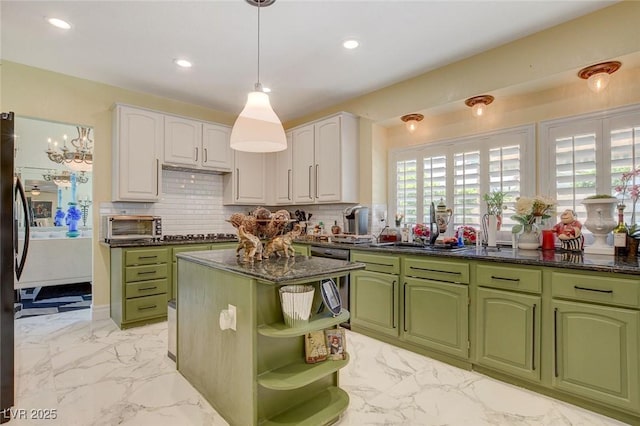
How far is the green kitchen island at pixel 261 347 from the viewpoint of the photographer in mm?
1701

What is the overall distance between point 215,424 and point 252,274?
38.6 inches

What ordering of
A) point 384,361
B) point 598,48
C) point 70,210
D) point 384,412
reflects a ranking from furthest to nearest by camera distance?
point 70,210
point 384,361
point 598,48
point 384,412

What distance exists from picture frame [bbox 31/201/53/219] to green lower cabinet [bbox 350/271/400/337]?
19.0ft

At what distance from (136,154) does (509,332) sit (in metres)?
4.09

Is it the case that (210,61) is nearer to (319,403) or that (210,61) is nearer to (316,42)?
(316,42)

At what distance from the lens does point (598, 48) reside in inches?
95.0

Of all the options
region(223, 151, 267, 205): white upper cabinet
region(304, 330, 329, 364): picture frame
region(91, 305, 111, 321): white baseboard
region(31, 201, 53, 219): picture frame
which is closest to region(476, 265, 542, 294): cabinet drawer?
region(304, 330, 329, 364): picture frame

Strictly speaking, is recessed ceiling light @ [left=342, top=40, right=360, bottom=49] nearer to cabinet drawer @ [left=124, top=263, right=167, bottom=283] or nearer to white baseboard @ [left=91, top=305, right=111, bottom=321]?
cabinet drawer @ [left=124, top=263, right=167, bottom=283]

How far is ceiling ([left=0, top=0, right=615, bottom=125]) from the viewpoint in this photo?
7.95 feet

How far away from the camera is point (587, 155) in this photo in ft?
9.00

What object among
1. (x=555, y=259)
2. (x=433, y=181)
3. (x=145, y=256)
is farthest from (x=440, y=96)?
(x=145, y=256)

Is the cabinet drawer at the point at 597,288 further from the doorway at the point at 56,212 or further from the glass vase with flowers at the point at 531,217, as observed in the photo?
the doorway at the point at 56,212

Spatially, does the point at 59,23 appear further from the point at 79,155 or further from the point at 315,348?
the point at 315,348

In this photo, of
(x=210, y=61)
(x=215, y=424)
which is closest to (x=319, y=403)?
(x=215, y=424)
